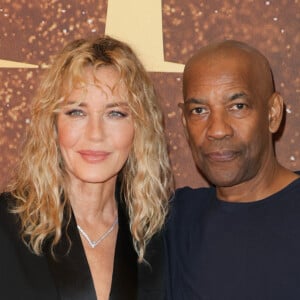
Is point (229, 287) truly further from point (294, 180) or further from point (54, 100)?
point (54, 100)

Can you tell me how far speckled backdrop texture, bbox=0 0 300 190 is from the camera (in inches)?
99.7

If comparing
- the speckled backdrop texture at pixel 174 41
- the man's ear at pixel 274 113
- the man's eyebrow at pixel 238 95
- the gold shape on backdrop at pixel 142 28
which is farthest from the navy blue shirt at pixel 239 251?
the gold shape on backdrop at pixel 142 28

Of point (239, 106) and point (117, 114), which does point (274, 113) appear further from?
point (117, 114)

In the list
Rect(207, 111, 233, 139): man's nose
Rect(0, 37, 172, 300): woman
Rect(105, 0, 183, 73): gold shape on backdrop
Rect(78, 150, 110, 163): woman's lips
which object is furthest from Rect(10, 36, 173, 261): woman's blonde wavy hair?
Rect(105, 0, 183, 73): gold shape on backdrop

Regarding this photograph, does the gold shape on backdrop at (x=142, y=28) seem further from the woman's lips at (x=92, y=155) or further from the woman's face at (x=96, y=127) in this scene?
the woman's lips at (x=92, y=155)

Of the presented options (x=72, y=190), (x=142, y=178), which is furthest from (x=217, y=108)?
(x=72, y=190)

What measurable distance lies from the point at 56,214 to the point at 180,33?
98cm

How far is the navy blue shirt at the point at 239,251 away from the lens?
6.19ft

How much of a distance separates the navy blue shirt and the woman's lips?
1.25 feet

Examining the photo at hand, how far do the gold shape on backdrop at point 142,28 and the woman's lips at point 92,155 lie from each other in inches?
25.8

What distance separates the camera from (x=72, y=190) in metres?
2.22

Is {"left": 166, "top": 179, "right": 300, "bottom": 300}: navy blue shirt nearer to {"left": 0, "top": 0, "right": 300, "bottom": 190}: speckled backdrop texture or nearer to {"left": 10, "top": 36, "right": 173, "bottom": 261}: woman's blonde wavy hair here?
{"left": 10, "top": 36, "right": 173, "bottom": 261}: woman's blonde wavy hair

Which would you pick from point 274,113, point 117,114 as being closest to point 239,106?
point 274,113

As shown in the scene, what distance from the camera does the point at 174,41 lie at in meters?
2.60
